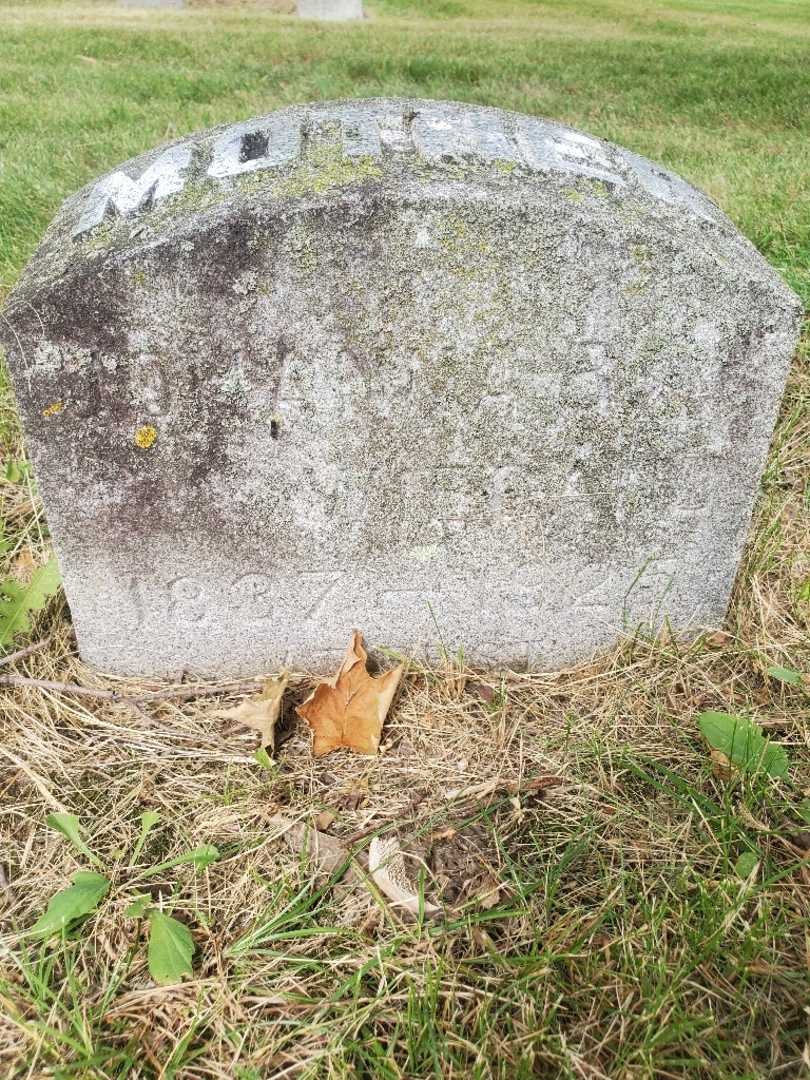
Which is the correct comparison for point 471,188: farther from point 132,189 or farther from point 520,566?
point 520,566

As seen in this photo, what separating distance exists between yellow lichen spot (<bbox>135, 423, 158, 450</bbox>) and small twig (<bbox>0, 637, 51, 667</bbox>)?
685 millimetres

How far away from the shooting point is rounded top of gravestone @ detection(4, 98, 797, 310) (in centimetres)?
158

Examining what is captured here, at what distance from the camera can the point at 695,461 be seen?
1854 mm

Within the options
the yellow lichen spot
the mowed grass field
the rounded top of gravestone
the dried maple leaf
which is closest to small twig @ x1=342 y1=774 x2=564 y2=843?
the mowed grass field

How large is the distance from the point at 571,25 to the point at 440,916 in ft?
36.2

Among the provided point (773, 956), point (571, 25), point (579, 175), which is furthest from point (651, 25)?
point (773, 956)

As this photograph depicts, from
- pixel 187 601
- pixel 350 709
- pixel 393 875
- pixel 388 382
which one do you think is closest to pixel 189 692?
pixel 187 601

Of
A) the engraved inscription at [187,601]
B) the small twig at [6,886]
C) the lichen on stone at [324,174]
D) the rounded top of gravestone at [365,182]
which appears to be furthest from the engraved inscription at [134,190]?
the small twig at [6,886]

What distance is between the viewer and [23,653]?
6.89 ft

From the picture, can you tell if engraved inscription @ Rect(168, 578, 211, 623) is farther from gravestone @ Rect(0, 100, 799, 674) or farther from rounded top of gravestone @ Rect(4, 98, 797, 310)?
rounded top of gravestone @ Rect(4, 98, 797, 310)

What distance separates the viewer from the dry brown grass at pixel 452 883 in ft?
4.44

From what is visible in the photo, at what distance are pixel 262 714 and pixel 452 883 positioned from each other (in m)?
0.57

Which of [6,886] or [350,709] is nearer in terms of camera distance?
[6,886]

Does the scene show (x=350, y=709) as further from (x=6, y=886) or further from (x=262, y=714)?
(x=6, y=886)
